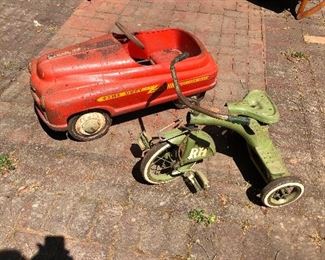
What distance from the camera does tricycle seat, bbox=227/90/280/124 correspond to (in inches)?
189

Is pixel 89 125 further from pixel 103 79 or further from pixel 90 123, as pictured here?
pixel 103 79

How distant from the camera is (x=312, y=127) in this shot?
19.9 feet

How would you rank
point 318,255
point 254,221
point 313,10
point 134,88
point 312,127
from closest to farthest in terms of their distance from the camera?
point 318,255
point 254,221
point 134,88
point 312,127
point 313,10

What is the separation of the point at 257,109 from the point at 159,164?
4.76 ft

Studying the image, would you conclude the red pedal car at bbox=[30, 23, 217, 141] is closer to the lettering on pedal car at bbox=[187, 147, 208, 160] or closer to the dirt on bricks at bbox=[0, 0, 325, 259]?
the dirt on bricks at bbox=[0, 0, 325, 259]

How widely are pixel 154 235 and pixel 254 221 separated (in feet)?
4.07

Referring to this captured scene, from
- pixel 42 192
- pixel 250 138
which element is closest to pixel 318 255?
pixel 250 138

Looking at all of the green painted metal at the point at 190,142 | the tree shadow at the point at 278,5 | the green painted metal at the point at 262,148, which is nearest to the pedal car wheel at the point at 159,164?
the green painted metal at the point at 190,142

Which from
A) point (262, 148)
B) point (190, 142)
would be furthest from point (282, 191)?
point (190, 142)

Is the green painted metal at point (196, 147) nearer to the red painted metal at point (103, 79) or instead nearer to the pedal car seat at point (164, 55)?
the red painted metal at point (103, 79)

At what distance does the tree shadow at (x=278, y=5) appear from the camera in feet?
29.9

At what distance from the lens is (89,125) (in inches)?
211

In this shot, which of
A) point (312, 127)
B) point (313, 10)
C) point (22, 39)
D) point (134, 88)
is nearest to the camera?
point (134, 88)

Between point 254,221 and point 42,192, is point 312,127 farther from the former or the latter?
point 42,192
